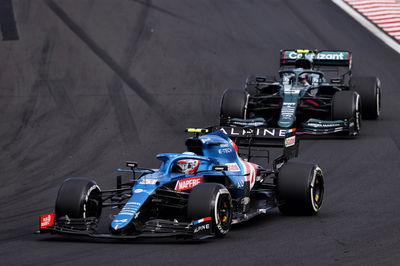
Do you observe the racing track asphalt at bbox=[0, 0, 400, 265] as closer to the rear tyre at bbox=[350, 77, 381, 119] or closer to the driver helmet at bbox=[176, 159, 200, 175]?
the rear tyre at bbox=[350, 77, 381, 119]

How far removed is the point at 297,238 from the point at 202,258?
68.7 inches

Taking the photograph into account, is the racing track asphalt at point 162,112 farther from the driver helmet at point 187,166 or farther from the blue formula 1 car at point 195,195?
the driver helmet at point 187,166

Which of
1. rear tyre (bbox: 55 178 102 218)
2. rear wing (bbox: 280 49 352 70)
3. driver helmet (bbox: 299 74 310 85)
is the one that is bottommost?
rear tyre (bbox: 55 178 102 218)

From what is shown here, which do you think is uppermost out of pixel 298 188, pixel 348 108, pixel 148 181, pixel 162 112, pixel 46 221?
pixel 348 108

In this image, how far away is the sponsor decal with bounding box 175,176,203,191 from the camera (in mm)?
12812

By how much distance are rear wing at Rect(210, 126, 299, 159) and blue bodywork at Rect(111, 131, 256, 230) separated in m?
0.75

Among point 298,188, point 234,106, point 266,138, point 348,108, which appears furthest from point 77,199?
point 348,108

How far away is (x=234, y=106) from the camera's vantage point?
71.6 feet

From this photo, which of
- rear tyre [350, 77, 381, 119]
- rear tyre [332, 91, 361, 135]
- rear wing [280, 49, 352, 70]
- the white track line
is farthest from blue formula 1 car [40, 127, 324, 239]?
the white track line

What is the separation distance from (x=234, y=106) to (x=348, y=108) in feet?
9.31

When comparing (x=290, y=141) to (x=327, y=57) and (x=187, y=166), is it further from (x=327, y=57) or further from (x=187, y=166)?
(x=327, y=57)

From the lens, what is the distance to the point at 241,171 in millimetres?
13844

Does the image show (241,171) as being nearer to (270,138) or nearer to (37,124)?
(270,138)

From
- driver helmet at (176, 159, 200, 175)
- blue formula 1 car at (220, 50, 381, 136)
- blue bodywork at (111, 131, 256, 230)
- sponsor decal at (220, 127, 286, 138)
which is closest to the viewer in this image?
blue bodywork at (111, 131, 256, 230)
